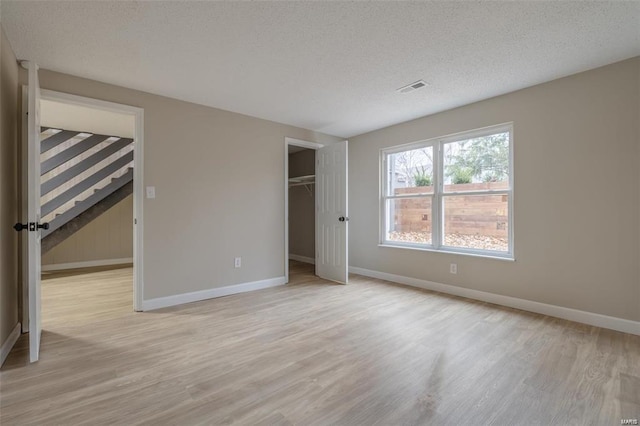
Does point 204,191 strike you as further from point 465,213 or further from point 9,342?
point 465,213

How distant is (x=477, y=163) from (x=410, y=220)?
1.19 meters

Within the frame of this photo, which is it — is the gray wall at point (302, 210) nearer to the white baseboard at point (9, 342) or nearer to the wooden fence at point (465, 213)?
the wooden fence at point (465, 213)

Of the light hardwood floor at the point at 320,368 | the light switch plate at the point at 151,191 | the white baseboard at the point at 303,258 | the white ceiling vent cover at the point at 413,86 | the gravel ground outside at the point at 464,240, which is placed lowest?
the light hardwood floor at the point at 320,368

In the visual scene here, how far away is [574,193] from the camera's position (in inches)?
108

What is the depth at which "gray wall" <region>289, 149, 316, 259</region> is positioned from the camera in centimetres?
595

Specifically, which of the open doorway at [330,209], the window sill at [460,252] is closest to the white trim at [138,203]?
the open doorway at [330,209]

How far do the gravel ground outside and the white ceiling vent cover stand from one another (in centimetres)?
191

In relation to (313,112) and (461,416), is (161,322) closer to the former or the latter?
(461,416)

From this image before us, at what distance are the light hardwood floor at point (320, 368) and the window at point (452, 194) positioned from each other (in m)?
0.91

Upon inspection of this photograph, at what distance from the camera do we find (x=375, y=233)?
4.60 metres

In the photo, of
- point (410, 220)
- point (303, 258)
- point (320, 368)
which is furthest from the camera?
point (303, 258)

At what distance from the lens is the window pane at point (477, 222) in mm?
3285

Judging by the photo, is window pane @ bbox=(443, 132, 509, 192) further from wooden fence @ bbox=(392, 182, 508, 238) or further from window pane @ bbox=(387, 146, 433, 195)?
window pane @ bbox=(387, 146, 433, 195)

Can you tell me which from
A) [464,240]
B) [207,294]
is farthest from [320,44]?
[207,294]
